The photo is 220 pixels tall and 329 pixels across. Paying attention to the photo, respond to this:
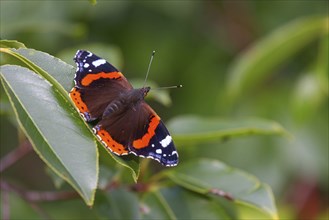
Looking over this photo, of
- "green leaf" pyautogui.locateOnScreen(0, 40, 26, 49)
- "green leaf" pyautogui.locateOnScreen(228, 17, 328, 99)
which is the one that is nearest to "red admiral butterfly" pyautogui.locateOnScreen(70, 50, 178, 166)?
"green leaf" pyautogui.locateOnScreen(0, 40, 26, 49)

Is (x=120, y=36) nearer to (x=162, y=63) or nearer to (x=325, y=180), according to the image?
(x=162, y=63)

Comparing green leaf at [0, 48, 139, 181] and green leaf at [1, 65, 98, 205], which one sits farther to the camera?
green leaf at [0, 48, 139, 181]

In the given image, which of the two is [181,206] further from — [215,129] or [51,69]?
[51,69]

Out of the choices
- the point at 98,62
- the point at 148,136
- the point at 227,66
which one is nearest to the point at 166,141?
the point at 148,136

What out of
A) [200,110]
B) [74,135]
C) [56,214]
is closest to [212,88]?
[200,110]

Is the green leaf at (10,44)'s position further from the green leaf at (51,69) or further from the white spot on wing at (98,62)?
the white spot on wing at (98,62)

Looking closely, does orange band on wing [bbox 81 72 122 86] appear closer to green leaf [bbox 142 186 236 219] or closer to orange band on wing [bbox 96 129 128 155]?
orange band on wing [bbox 96 129 128 155]
